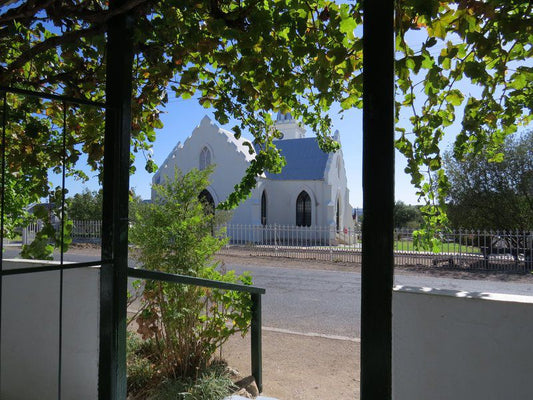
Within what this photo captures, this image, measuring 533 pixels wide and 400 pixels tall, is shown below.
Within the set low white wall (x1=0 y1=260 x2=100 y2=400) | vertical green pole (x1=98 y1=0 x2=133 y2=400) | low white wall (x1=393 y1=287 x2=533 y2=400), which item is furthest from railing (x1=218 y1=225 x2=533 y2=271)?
low white wall (x1=393 y1=287 x2=533 y2=400)

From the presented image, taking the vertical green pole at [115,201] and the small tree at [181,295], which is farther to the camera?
the small tree at [181,295]

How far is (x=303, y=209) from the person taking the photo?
29234 millimetres

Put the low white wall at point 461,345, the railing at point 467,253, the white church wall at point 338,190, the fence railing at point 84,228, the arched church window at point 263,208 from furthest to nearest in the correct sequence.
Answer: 1. the arched church window at point 263,208
2. the white church wall at point 338,190
3. the railing at point 467,253
4. the fence railing at point 84,228
5. the low white wall at point 461,345

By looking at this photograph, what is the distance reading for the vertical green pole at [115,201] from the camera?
210 centimetres

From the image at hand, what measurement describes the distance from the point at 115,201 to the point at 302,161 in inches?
1109

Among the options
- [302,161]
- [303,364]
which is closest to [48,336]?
[303,364]

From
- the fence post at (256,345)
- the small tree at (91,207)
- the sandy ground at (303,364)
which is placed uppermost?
the small tree at (91,207)

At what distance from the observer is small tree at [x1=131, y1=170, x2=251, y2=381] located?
4.06 meters

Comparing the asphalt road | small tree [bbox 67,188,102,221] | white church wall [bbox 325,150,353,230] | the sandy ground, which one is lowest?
the asphalt road

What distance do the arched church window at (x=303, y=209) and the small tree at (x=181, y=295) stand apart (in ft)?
81.4

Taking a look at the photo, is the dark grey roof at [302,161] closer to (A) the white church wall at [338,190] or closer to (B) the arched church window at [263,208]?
(A) the white church wall at [338,190]

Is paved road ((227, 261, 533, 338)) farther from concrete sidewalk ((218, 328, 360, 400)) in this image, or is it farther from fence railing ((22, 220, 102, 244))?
fence railing ((22, 220, 102, 244))

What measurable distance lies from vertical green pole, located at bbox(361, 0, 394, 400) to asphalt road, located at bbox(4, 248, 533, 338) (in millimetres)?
5313

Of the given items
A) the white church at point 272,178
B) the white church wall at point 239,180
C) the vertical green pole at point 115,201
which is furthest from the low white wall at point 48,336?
the white church at point 272,178
